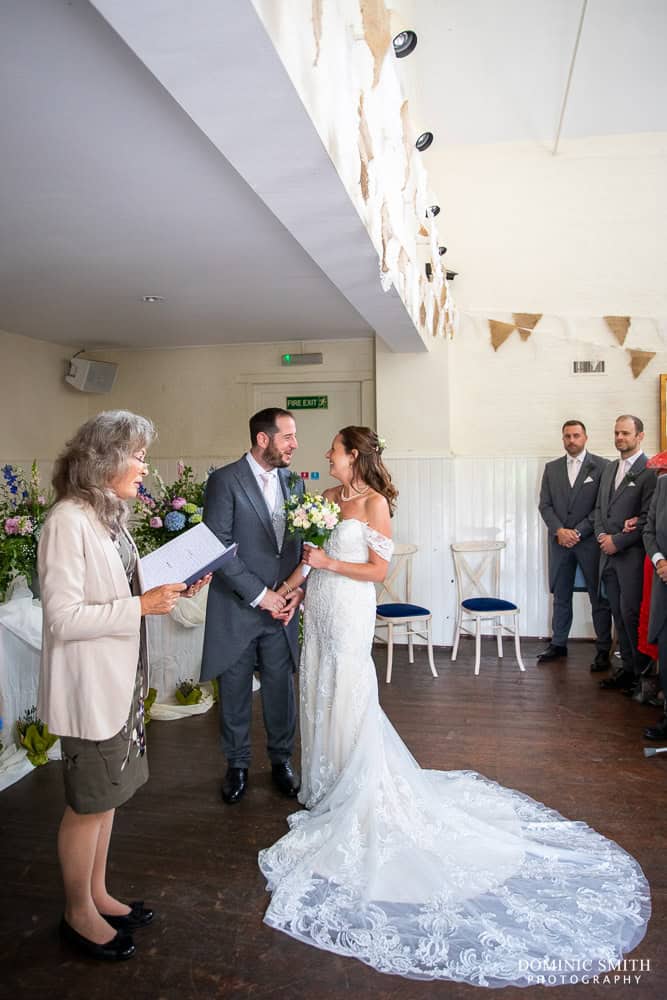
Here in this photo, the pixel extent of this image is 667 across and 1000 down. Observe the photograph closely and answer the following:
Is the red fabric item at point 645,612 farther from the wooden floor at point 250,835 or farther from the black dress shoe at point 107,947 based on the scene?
the black dress shoe at point 107,947

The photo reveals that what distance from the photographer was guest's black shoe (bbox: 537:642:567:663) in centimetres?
601

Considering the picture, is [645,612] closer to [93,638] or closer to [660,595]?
[660,595]

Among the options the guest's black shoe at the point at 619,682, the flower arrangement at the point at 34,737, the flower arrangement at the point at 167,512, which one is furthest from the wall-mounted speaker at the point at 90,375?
the guest's black shoe at the point at 619,682

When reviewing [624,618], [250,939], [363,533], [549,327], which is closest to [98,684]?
[250,939]

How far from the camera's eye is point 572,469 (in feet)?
20.1

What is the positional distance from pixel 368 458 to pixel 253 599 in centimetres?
84

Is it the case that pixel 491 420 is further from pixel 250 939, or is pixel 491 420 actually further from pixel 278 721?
pixel 250 939

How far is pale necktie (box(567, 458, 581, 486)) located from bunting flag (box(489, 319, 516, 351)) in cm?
134

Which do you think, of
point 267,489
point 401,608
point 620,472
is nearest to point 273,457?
point 267,489

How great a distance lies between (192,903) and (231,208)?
3067 millimetres

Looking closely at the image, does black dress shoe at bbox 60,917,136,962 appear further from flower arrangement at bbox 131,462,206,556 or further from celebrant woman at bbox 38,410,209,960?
flower arrangement at bbox 131,462,206,556

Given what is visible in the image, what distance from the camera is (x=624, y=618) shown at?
5207 millimetres

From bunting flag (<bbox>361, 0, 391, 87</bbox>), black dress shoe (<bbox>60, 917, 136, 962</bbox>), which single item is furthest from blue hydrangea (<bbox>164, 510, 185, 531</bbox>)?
bunting flag (<bbox>361, 0, 391, 87</bbox>)

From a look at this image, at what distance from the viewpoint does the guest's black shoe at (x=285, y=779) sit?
3.45m
